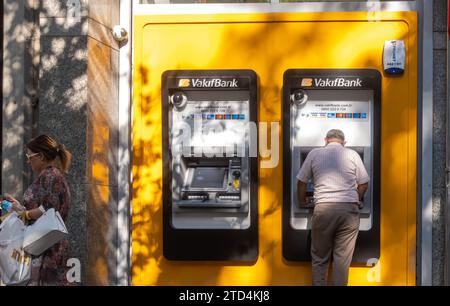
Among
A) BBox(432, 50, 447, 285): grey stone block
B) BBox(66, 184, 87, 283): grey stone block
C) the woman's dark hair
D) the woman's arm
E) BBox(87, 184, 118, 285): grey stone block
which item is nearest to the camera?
the woman's arm

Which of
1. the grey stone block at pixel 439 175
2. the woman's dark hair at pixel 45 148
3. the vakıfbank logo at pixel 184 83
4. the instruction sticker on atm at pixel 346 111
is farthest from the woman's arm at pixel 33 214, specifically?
the grey stone block at pixel 439 175

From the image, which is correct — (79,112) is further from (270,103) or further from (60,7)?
(270,103)

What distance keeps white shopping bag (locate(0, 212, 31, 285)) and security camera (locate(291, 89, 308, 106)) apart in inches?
122

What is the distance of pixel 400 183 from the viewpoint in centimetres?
891

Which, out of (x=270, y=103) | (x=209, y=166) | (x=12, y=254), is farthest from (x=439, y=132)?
(x=12, y=254)

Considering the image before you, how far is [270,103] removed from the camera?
356 inches

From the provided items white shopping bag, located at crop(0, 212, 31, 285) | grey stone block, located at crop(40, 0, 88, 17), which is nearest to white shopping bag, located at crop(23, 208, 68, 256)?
white shopping bag, located at crop(0, 212, 31, 285)

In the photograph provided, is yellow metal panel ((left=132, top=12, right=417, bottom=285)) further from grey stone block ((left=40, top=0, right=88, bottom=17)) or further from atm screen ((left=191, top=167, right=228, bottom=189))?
grey stone block ((left=40, top=0, right=88, bottom=17))

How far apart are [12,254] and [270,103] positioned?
3.10 metres

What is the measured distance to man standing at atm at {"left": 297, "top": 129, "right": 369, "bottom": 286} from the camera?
845cm

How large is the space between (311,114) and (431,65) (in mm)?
1175

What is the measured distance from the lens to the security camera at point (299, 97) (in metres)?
9.01
